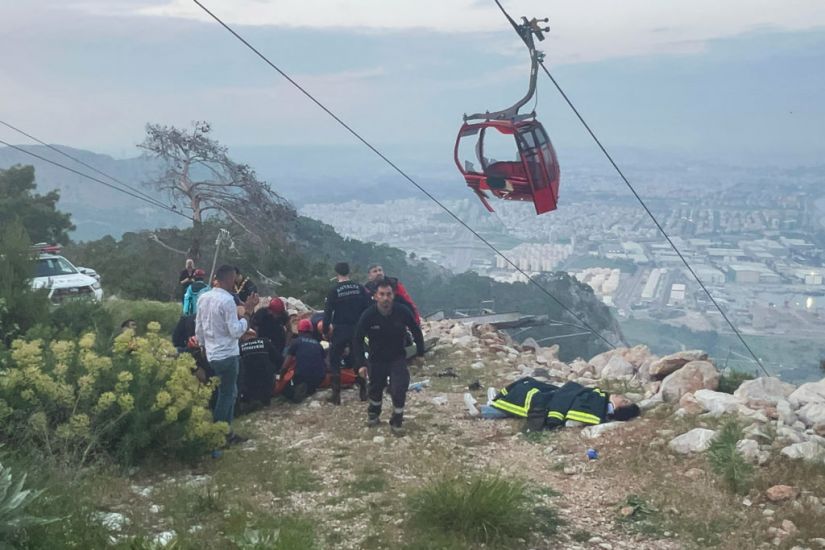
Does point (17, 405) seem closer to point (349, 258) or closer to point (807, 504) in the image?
point (807, 504)

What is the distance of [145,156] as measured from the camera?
79.7ft

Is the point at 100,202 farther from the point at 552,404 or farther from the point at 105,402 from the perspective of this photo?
the point at 105,402

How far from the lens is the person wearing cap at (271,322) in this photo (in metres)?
9.79

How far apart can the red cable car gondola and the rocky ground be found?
2.59 metres

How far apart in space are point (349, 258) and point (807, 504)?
111 ft

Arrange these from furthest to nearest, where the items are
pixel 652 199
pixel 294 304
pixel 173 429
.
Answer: pixel 652 199
pixel 294 304
pixel 173 429

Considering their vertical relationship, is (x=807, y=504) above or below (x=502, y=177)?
below

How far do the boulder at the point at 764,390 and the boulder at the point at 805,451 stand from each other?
4.86 feet

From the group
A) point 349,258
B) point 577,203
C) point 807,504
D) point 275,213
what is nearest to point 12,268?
point 807,504

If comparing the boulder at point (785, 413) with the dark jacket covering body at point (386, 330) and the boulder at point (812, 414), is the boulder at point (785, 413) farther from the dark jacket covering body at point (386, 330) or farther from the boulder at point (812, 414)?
the dark jacket covering body at point (386, 330)

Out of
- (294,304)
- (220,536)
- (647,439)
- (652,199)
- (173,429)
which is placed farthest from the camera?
(652,199)

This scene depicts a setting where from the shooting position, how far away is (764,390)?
8.76 meters

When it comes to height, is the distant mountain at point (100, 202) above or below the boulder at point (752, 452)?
above

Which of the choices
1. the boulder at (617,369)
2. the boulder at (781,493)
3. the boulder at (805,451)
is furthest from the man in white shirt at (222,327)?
the boulder at (617,369)
